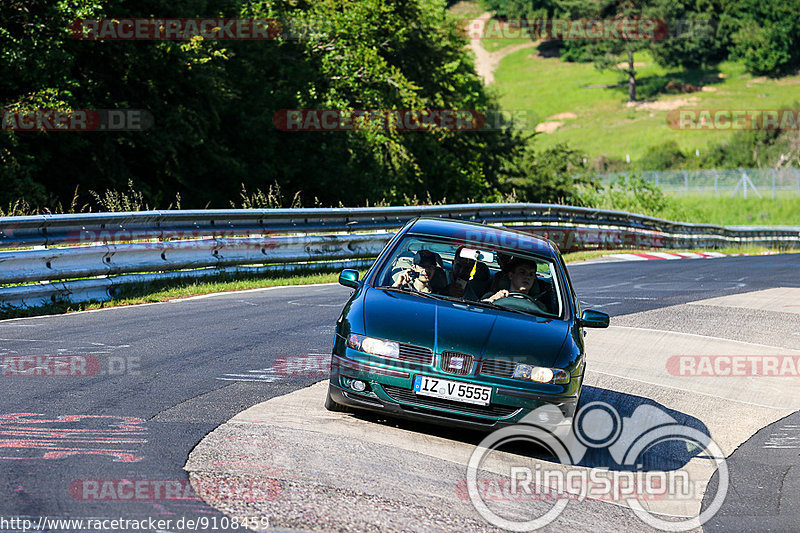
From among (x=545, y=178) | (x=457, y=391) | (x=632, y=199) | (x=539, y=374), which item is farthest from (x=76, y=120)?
(x=632, y=199)

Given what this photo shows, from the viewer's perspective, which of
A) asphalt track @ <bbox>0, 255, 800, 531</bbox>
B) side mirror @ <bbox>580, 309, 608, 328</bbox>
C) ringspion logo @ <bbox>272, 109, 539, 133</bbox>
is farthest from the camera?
ringspion logo @ <bbox>272, 109, 539, 133</bbox>

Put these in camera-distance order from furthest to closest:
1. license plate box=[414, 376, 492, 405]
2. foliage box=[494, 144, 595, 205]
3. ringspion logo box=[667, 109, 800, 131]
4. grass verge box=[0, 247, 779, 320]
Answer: ringspion logo box=[667, 109, 800, 131], foliage box=[494, 144, 595, 205], grass verge box=[0, 247, 779, 320], license plate box=[414, 376, 492, 405]

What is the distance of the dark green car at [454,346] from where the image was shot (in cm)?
658

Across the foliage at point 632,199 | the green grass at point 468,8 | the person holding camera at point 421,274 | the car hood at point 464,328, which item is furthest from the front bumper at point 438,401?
the green grass at point 468,8

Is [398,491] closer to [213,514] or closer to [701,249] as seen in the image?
[213,514]

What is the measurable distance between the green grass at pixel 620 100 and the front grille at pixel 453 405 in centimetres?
8560

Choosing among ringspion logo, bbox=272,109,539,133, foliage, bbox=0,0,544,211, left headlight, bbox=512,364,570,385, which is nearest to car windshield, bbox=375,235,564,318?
left headlight, bbox=512,364,570,385

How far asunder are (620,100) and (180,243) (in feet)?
363

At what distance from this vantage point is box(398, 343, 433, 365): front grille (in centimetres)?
661

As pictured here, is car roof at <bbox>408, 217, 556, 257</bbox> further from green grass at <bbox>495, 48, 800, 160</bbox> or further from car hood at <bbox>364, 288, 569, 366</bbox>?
green grass at <bbox>495, 48, 800, 160</bbox>

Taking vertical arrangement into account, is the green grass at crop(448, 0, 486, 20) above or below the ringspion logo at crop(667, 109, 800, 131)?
above

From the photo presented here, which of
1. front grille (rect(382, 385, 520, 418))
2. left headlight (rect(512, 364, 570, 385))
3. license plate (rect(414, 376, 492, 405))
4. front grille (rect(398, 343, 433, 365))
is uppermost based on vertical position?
front grille (rect(398, 343, 433, 365))

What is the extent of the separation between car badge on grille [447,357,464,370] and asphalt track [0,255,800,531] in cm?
54

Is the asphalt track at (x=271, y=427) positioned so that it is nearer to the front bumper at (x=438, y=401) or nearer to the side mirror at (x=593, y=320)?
the front bumper at (x=438, y=401)
